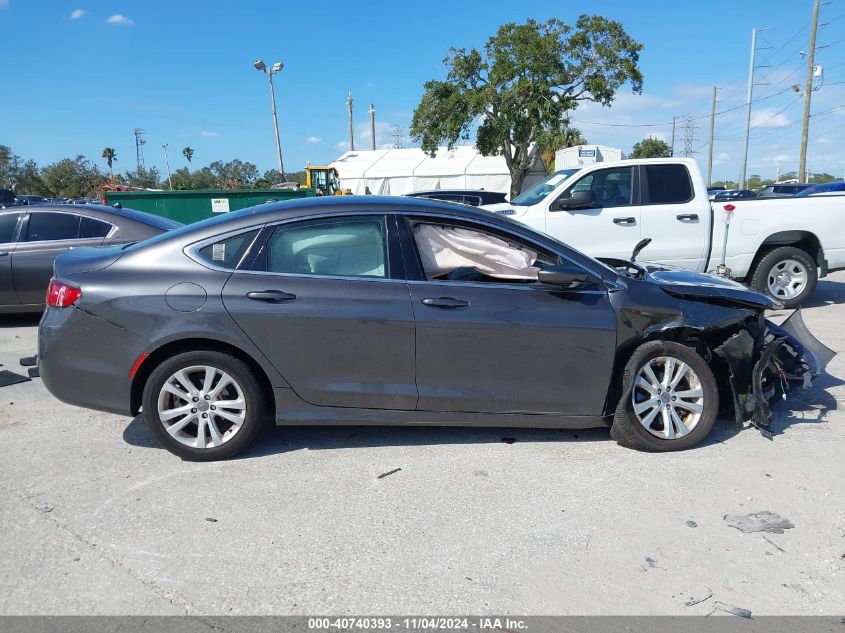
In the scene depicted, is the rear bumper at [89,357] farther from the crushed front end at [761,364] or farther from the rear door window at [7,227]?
the rear door window at [7,227]

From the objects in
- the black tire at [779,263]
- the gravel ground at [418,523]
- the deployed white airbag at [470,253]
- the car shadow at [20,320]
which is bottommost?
the gravel ground at [418,523]

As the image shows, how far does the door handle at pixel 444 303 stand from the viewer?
13.1ft

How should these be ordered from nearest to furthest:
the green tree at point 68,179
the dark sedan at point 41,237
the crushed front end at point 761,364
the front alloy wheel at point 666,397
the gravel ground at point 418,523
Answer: the gravel ground at point 418,523, the front alloy wheel at point 666,397, the crushed front end at point 761,364, the dark sedan at point 41,237, the green tree at point 68,179

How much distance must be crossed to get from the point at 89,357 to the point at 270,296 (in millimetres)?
1203

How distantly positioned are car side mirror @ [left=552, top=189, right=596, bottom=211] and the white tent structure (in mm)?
29288

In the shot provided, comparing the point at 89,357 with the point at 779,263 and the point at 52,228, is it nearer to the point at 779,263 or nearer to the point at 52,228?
the point at 52,228

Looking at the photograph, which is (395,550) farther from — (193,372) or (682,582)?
(193,372)

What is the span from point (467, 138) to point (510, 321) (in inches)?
1100

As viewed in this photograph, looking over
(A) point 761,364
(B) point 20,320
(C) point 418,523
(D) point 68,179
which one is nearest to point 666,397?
(A) point 761,364

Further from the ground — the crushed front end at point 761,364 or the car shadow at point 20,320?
the crushed front end at point 761,364

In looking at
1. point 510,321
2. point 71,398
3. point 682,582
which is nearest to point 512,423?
point 510,321

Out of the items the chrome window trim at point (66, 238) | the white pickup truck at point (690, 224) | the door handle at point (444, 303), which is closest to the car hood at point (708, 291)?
the door handle at point (444, 303)

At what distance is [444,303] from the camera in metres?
4.00

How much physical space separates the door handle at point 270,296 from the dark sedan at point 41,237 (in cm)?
484
